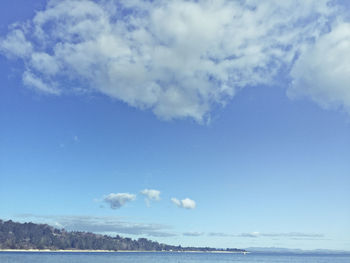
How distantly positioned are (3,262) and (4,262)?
464mm

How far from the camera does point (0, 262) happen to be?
164 meters

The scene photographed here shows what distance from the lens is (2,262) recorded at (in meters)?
164

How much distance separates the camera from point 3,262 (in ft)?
539

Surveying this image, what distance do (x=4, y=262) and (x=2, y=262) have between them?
963 millimetres

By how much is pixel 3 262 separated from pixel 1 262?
1.02 metres

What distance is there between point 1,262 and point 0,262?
20.0 inches

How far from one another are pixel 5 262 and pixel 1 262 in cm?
204

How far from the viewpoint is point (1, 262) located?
6471 inches

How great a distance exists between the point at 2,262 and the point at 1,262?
51cm

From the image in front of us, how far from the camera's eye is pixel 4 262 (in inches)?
6476

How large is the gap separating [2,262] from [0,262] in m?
0.91

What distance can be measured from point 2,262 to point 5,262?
153 cm
